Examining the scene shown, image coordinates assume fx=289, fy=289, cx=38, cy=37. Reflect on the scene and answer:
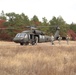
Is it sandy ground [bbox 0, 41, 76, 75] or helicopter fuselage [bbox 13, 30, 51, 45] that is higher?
helicopter fuselage [bbox 13, 30, 51, 45]

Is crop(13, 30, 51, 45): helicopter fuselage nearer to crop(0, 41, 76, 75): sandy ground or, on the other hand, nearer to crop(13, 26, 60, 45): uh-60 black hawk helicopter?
crop(13, 26, 60, 45): uh-60 black hawk helicopter

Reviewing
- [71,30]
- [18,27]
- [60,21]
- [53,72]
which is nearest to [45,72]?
[53,72]

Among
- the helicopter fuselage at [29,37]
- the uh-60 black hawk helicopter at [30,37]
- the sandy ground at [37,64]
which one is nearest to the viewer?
the sandy ground at [37,64]

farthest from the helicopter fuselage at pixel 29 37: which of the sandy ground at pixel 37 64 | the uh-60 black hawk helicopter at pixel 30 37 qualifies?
the sandy ground at pixel 37 64

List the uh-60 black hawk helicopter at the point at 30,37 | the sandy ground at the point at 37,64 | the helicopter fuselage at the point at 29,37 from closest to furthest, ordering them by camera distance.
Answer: the sandy ground at the point at 37,64 → the helicopter fuselage at the point at 29,37 → the uh-60 black hawk helicopter at the point at 30,37

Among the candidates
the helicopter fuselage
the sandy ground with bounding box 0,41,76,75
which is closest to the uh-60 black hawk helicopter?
the helicopter fuselage

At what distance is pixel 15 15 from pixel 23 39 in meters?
45.9

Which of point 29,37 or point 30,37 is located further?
point 30,37

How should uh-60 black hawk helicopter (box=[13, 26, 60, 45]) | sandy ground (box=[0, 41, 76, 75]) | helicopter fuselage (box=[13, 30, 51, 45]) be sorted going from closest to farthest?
sandy ground (box=[0, 41, 76, 75]), helicopter fuselage (box=[13, 30, 51, 45]), uh-60 black hawk helicopter (box=[13, 26, 60, 45])

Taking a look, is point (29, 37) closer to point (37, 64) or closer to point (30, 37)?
point (30, 37)

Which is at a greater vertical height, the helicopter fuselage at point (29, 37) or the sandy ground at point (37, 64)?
the helicopter fuselage at point (29, 37)

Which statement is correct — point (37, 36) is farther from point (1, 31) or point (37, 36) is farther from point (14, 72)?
point (1, 31)

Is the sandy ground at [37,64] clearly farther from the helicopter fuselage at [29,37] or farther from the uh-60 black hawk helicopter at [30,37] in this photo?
the uh-60 black hawk helicopter at [30,37]

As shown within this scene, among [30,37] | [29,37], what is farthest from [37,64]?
[30,37]
